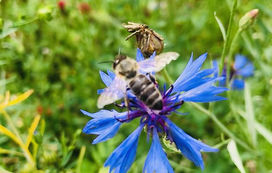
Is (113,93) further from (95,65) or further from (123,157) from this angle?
(95,65)

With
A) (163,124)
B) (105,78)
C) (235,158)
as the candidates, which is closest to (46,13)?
(105,78)

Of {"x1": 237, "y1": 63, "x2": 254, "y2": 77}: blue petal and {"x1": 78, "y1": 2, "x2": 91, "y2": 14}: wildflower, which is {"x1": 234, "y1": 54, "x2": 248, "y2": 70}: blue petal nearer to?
{"x1": 237, "y1": 63, "x2": 254, "y2": 77}: blue petal

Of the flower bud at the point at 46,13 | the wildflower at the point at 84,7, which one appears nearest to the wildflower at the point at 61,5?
the wildflower at the point at 84,7

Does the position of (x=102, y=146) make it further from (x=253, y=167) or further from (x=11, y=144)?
(x=253, y=167)

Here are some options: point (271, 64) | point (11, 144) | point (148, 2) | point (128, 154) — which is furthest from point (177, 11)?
point (128, 154)

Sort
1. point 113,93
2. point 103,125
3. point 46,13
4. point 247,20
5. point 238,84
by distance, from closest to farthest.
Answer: point 113,93
point 103,125
point 247,20
point 46,13
point 238,84

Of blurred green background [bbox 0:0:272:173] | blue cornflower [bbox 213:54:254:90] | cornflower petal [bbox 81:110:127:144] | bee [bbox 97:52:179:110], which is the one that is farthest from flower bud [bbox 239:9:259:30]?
blue cornflower [bbox 213:54:254:90]
